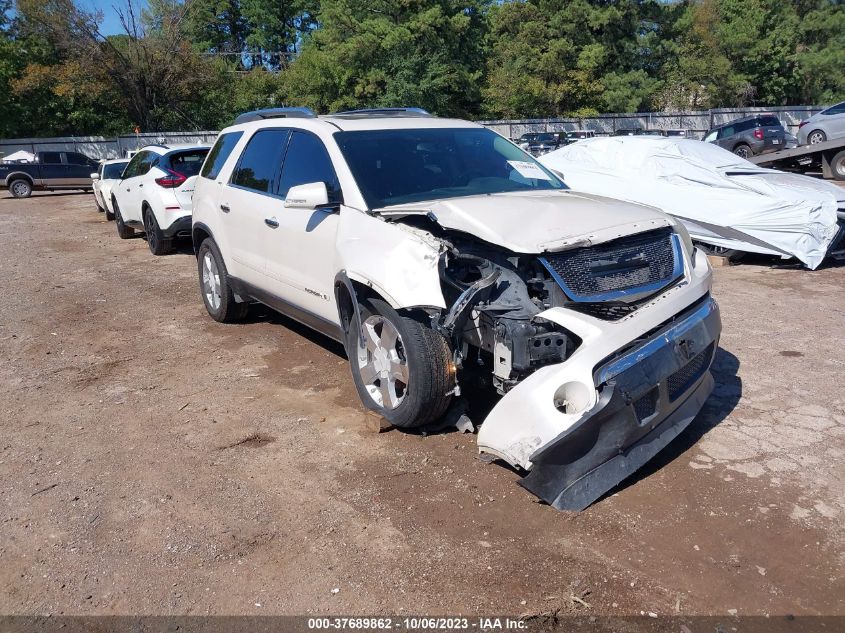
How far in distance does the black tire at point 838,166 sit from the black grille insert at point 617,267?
617 inches

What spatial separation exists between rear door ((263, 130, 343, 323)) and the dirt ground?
0.72 metres

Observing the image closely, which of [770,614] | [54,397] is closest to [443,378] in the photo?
[770,614]

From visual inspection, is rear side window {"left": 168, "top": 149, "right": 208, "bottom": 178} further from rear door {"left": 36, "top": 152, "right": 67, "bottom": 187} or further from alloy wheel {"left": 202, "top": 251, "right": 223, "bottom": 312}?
rear door {"left": 36, "top": 152, "right": 67, "bottom": 187}

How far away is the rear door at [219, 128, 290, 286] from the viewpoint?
566cm

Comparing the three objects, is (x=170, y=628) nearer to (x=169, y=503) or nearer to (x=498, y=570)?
(x=169, y=503)

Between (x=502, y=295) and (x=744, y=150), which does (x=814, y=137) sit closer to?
(x=744, y=150)

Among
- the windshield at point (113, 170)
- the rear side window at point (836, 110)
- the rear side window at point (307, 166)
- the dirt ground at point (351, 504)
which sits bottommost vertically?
the dirt ground at point (351, 504)

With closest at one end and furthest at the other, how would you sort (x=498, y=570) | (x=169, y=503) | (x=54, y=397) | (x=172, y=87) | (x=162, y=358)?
(x=498, y=570) < (x=169, y=503) < (x=54, y=397) < (x=162, y=358) < (x=172, y=87)

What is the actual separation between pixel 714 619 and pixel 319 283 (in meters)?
3.13

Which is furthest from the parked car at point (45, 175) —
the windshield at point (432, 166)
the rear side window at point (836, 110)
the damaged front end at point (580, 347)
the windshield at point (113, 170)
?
the damaged front end at point (580, 347)

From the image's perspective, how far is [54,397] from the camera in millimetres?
5406

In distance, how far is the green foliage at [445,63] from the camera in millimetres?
39250

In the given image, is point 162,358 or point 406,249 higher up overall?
point 406,249

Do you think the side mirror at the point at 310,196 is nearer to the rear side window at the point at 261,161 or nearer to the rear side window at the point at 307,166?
the rear side window at the point at 307,166
